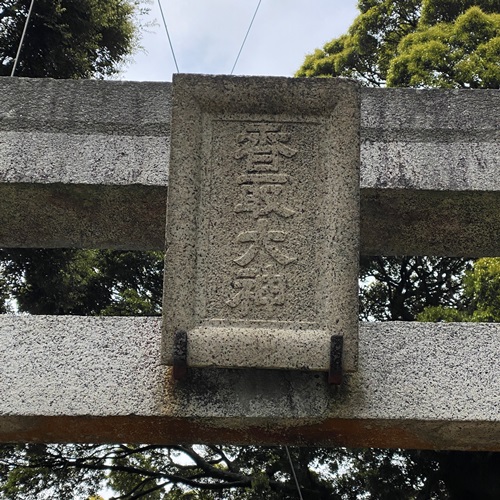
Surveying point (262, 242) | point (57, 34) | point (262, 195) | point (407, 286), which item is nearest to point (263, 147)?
point (262, 195)

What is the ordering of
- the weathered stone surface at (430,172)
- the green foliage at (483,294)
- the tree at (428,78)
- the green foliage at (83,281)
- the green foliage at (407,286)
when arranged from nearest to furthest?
1. the weathered stone surface at (430,172)
2. the green foliage at (483,294)
3. the tree at (428,78)
4. the green foliage at (83,281)
5. the green foliage at (407,286)

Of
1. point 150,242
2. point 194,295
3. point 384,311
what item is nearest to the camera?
point 194,295

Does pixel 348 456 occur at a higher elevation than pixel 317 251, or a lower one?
lower

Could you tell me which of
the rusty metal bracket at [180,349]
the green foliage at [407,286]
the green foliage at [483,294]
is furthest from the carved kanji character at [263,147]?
the green foliage at [407,286]

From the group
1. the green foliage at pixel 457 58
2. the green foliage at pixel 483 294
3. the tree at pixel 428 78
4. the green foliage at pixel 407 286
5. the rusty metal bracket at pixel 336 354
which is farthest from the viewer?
the green foliage at pixel 407 286

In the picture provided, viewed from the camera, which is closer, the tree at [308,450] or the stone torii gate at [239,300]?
the stone torii gate at [239,300]

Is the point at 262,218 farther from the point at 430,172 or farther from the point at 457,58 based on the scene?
the point at 457,58

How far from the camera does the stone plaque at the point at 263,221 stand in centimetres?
207

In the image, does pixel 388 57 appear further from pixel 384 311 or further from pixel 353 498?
pixel 353 498

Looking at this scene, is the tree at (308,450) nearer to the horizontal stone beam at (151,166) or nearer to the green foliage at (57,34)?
the green foliage at (57,34)

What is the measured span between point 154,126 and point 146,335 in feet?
2.37

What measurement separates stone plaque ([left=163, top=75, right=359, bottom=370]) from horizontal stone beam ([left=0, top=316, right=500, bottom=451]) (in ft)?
0.55

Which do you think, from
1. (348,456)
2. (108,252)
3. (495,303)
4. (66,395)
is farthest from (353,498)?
(66,395)

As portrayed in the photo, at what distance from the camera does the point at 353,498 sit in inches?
291
